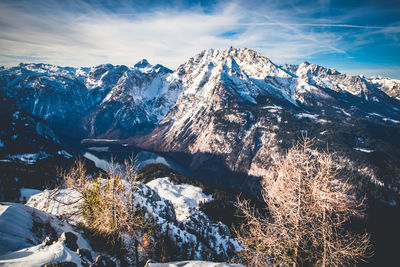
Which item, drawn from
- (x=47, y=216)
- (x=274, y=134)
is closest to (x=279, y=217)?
(x=47, y=216)

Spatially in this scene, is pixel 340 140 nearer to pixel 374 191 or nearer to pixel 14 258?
pixel 374 191

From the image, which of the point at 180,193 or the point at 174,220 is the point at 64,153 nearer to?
the point at 180,193

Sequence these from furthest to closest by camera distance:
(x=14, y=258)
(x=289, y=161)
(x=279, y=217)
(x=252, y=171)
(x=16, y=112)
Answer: (x=252, y=171) → (x=16, y=112) → (x=289, y=161) → (x=279, y=217) → (x=14, y=258)

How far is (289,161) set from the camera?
1076 cm

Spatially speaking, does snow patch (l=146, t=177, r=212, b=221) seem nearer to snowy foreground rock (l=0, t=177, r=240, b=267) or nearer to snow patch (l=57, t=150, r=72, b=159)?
snowy foreground rock (l=0, t=177, r=240, b=267)

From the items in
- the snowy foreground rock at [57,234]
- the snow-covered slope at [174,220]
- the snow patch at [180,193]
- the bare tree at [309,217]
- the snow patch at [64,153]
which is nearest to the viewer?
the snowy foreground rock at [57,234]

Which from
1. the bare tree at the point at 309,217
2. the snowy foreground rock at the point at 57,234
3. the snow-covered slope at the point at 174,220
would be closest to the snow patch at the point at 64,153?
the snow-covered slope at the point at 174,220

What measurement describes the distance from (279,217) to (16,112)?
21573 centimetres

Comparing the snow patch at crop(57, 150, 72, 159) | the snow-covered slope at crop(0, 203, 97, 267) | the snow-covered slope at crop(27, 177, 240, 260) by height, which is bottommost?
the snow patch at crop(57, 150, 72, 159)

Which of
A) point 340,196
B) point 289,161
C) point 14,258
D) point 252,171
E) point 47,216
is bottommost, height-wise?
point 252,171

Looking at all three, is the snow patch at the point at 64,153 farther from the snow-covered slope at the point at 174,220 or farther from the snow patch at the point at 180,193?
the snow-covered slope at the point at 174,220

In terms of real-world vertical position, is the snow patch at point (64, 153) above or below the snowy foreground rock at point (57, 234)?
below

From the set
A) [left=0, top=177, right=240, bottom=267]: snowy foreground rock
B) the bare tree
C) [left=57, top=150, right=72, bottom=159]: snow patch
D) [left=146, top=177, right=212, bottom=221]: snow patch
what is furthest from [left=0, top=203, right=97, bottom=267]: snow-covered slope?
[left=57, top=150, right=72, bottom=159]: snow patch

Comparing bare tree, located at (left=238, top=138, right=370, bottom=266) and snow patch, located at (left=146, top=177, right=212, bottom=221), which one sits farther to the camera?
snow patch, located at (left=146, top=177, right=212, bottom=221)
